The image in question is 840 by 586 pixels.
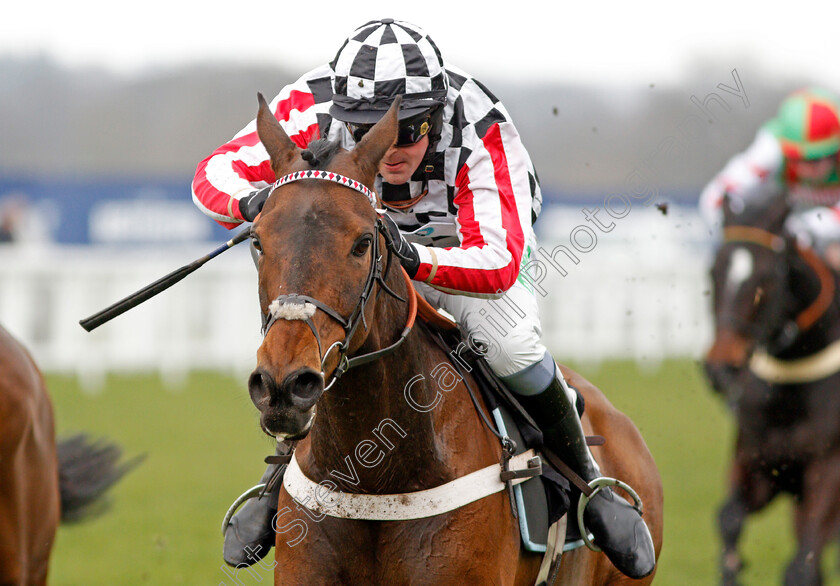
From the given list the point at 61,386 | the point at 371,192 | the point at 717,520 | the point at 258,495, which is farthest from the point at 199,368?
the point at 371,192

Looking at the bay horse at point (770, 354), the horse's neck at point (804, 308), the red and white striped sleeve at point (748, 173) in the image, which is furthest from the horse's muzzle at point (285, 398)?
the red and white striped sleeve at point (748, 173)

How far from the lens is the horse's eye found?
2.55 metres

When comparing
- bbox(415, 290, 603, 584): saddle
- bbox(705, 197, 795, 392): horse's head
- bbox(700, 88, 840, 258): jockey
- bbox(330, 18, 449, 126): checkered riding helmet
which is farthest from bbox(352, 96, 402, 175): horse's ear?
bbox(700, 88, 840, 258): jockey

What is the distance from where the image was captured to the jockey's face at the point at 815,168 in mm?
7754

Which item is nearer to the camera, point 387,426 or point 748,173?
point 387,426

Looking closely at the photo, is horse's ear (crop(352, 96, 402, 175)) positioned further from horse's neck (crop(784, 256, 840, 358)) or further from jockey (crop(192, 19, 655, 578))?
horse's neck (crop(784, 256, 840, 358))

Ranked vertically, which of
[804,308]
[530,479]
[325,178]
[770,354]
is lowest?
[770,354]

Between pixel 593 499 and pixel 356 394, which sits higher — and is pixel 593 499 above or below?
below

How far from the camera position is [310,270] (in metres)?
2.44

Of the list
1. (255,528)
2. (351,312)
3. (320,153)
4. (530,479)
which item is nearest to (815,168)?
(530,479)

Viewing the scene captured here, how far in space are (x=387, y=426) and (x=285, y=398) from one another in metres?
0.69

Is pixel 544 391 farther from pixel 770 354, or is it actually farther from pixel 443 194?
pixel 770 354

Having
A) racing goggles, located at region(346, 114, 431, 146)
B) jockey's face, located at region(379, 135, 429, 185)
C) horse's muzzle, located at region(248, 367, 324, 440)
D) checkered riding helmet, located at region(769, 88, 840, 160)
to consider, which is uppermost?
racing goggles, located at region(346, 114, 431, 146)

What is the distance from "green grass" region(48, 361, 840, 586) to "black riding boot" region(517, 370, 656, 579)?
2624 mm
